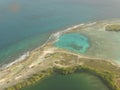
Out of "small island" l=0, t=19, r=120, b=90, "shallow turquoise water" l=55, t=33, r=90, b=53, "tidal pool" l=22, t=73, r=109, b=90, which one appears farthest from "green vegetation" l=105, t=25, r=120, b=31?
"tidal pool" l=22, t=73, r=109, b=90

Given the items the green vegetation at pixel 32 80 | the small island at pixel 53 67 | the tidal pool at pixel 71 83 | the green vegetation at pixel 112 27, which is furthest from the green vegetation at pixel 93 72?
the green vegetation at pixel 112 27

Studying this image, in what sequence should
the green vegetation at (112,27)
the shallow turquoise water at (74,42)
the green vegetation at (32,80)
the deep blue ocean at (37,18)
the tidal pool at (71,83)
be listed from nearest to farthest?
1. the tidal pool at (71,83)
2. the green vegetation at (32,80)
3. the shallow turquoise water at (74,42)
4. the deep blue ocean at (37,18)
5. the green vegetation at (112,27)

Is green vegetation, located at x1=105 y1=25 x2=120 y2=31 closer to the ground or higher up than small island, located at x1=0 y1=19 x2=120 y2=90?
higher up

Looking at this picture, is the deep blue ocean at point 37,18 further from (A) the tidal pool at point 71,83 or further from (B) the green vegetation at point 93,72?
(B) the green vegetation at point 93,72

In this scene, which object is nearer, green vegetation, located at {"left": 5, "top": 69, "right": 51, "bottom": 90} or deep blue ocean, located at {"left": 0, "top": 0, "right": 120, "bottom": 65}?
green vegetation, located at {"left": 5, "top": 69, "right": 51, "bottom": 90}

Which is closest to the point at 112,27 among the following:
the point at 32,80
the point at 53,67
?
the point at 53,67

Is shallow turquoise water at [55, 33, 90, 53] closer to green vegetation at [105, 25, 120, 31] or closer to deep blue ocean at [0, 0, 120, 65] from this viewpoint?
deep blue ocean at [0, 0, 120, 65]
